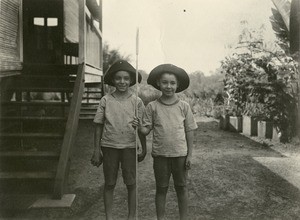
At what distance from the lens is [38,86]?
6.18 m

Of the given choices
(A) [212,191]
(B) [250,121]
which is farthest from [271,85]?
(A) [212,191]

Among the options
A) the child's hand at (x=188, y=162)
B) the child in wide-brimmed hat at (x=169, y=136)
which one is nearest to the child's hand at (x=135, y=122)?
the child in wide-brimmed hat at (x=169, y=136)

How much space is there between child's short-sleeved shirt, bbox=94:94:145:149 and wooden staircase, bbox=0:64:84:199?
1.13m

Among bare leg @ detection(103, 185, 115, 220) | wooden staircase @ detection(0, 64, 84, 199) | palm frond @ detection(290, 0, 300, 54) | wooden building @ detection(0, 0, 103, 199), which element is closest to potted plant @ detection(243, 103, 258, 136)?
palm frond @ detection(290, 0, 300, 54)

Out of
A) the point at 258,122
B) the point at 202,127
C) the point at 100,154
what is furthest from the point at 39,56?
the point at 100,154

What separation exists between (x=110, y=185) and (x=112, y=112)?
0.65 meters

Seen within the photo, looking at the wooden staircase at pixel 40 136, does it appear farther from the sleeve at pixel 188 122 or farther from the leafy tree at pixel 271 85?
the leafy tree at pixel 271 85

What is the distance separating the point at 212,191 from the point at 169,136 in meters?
1.63

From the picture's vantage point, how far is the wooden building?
14.8 ft

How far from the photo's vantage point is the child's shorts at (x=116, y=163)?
3.33 m

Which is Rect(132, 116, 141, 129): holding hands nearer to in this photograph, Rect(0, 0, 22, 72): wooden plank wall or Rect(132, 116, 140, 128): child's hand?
Rect(132, 116, 140, 128): child's hand

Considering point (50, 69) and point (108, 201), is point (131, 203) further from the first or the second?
point (50, 69)

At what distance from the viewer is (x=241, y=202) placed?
414 cm

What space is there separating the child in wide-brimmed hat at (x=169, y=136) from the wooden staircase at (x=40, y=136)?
1.37 metres
